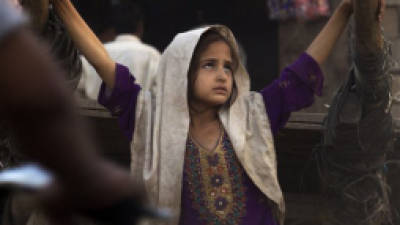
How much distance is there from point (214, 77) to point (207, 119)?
0.23m

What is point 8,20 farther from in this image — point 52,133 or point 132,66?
point 132,66

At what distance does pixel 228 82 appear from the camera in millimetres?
3594

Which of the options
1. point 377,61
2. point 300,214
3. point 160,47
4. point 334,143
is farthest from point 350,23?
point 160,47

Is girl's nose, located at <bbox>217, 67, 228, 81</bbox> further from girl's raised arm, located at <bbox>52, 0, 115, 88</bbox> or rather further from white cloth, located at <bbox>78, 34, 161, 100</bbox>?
white cloth, located at <bbox>78, 34, 161, 100</bbox>

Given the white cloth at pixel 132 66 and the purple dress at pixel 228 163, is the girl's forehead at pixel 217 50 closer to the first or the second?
the purple dress at pixel 228 163

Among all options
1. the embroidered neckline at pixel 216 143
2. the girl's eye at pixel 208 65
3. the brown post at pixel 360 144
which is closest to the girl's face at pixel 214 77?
the girl's eye at pixel 208 65

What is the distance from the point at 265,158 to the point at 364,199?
2.21ft

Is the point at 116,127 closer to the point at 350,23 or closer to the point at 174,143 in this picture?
the point at 174,143

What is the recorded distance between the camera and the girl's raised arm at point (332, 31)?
3.57 metres

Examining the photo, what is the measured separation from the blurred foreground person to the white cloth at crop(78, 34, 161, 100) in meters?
4.69

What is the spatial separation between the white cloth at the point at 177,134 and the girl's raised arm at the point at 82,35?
302 millimetres

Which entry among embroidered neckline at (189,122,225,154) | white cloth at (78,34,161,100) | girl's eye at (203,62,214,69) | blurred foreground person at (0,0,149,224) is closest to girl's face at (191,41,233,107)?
girl's eye at (203,62,214,69)

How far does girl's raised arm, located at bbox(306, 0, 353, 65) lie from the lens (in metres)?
3.57

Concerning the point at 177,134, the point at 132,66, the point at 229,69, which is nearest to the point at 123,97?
the point at 177,134
